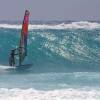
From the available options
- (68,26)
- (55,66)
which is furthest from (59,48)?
(68,26)

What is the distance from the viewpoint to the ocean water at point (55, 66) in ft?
83.9

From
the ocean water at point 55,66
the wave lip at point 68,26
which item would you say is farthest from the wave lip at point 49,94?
the wave lip at point 68,26

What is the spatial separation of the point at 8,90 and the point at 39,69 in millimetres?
15788

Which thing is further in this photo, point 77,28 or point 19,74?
point 77,28

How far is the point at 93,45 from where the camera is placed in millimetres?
55969

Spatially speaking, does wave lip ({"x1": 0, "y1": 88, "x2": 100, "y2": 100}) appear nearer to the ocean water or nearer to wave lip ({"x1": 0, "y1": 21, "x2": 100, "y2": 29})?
the ocean water

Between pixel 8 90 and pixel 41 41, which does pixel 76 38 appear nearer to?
pixel 41 41

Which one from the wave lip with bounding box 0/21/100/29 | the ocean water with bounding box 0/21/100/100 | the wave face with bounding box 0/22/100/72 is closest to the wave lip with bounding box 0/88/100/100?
the ocean water with bounding box 0/21/100/100

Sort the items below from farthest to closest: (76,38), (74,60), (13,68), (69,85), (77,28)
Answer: (77,28) → (76,38) → (74,60) → (13,68) → (69,85)

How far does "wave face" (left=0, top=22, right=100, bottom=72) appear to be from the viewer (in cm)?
4491

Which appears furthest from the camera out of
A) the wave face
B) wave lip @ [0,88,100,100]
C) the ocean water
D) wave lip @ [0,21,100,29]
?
wave lip @ [0,21,100,29]

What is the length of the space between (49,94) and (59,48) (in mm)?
29131

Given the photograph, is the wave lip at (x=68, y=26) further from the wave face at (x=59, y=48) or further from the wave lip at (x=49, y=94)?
the wave lip at (x=49, y=94)

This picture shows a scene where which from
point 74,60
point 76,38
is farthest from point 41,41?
point 74,60
